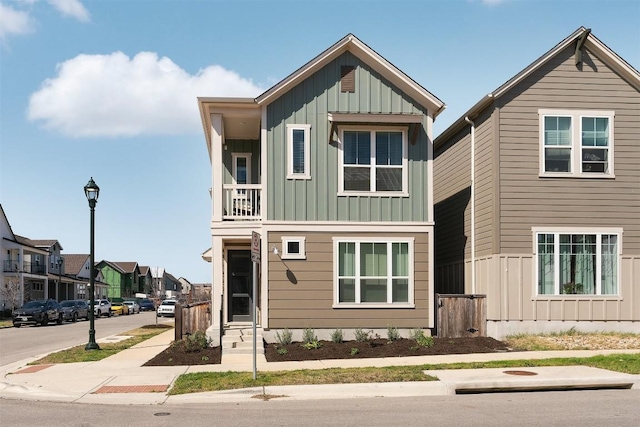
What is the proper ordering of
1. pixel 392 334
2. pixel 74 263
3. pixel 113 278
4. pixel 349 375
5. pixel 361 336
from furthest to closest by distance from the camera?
pixel 113 278 → pixel 74 263 → pixel 392 334 → pixel 361 336 → pixel 349 375

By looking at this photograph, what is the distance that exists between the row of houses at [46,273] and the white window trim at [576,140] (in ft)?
84.6

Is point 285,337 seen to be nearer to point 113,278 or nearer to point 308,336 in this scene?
point 308,336

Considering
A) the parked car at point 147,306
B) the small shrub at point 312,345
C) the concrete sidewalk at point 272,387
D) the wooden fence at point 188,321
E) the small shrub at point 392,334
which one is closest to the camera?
the concrete sidewalk at point 272,387

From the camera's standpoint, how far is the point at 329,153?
19281mm

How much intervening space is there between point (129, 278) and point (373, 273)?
10658cm

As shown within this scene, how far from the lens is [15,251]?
6656cm

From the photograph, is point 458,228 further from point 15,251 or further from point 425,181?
point 15,251

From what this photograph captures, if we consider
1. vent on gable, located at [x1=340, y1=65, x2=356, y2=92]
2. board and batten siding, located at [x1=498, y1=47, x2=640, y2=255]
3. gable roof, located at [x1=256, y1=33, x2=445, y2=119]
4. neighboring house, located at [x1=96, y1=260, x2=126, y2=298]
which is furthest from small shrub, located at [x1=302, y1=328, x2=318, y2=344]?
neighboring house, located at [x1=96, y1=260, x2=126, y2=298]

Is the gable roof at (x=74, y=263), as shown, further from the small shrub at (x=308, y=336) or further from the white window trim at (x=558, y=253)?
the white window trim at (x=558, y=253)

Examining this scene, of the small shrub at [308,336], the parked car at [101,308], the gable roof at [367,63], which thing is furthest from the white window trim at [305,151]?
the parked car at [101,308]

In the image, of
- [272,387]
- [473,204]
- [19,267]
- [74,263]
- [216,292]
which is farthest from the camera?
[74,263]

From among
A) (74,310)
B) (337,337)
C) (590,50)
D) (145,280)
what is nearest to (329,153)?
(337,337)

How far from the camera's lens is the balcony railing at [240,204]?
19.5 m

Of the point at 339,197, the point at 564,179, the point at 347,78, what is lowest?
the point at 339,197
